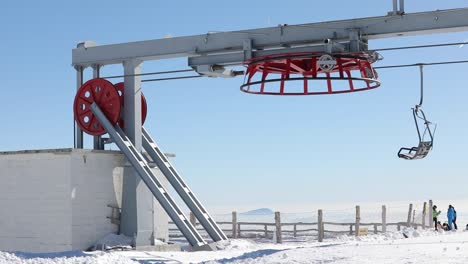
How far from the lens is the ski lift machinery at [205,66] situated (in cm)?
2066

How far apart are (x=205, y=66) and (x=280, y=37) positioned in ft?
8.05

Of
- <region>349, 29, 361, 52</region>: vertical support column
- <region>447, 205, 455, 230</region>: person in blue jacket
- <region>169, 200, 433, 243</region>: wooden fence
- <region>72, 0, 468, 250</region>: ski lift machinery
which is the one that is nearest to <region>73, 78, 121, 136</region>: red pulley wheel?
<region>72, 0, 468, 250</region>: ski lift machinery

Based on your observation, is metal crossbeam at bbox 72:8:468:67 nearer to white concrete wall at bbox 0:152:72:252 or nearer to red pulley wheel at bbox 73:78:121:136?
red pulley wheel at bbox 73:78:121:136

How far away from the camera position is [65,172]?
2300 cm

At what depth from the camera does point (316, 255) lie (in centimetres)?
1766

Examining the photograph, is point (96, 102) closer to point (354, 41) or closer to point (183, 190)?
point (183, 190)

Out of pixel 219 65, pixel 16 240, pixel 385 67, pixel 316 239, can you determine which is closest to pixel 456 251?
pixel 385 67

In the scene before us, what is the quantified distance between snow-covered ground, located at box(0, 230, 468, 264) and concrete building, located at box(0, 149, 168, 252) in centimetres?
142

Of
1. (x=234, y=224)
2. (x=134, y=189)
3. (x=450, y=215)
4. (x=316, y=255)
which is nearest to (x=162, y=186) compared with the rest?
(x=134, y=189)

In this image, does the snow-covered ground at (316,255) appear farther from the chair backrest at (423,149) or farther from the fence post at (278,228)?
the fence post at (278,228)

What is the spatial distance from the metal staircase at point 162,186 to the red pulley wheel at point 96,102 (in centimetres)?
25

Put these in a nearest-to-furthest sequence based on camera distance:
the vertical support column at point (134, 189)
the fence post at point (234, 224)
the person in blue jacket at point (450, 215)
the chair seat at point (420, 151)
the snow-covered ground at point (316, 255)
Result: the snow-covered ground at point (316, 255) → the chair seat at point (420, 151) → the vertical support column at point (134, 189) → the person in blue jacket at point (450, 215) → the fence post at point (234, 224)

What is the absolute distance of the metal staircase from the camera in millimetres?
23188

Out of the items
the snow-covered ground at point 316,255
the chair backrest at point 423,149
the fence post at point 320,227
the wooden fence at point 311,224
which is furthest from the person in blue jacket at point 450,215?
the chair backrest at point 423,149
